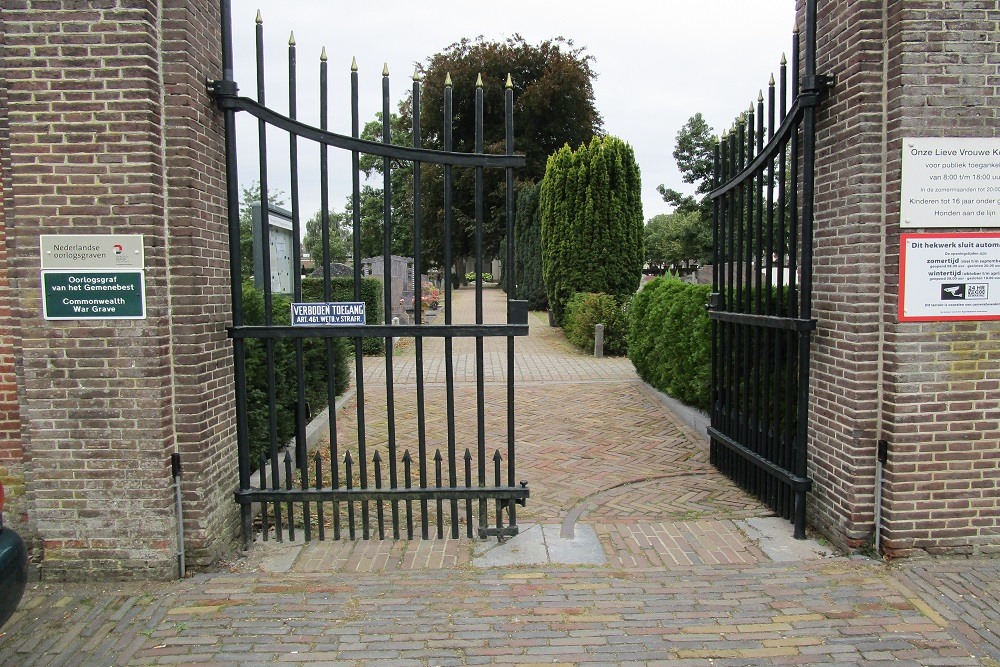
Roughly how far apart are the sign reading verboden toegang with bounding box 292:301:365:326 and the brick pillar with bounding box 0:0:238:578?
21.9 inches

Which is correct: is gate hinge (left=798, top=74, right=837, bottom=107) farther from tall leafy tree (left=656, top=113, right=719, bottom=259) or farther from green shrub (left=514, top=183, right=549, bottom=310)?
tall leafy tree (left=656, top=113, right=719, bottom=259)

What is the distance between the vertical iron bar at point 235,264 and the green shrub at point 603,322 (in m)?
10.6

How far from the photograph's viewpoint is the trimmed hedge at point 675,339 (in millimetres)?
7652

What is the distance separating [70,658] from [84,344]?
1.67 meters

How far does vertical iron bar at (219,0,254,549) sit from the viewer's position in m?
4.32

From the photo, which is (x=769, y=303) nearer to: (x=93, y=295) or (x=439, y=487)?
(x=439, y=487)

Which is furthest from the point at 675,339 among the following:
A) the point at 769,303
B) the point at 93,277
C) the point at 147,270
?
the point at 93,277

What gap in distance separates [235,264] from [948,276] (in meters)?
4.32

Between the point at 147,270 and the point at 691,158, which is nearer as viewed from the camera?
the point at 147,270

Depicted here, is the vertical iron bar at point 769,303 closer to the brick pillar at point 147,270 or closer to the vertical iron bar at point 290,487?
the vertical iron bar at point 290,487

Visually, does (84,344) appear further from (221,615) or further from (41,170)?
(221,615)

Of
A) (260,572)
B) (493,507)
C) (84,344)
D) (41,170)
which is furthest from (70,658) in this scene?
(493,507)

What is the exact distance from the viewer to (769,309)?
5227mm

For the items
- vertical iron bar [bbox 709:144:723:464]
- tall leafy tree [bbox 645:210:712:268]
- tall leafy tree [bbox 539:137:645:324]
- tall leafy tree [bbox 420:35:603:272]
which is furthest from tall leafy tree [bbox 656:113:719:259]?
vertical iron bar [bbox 709:144:723:464]
